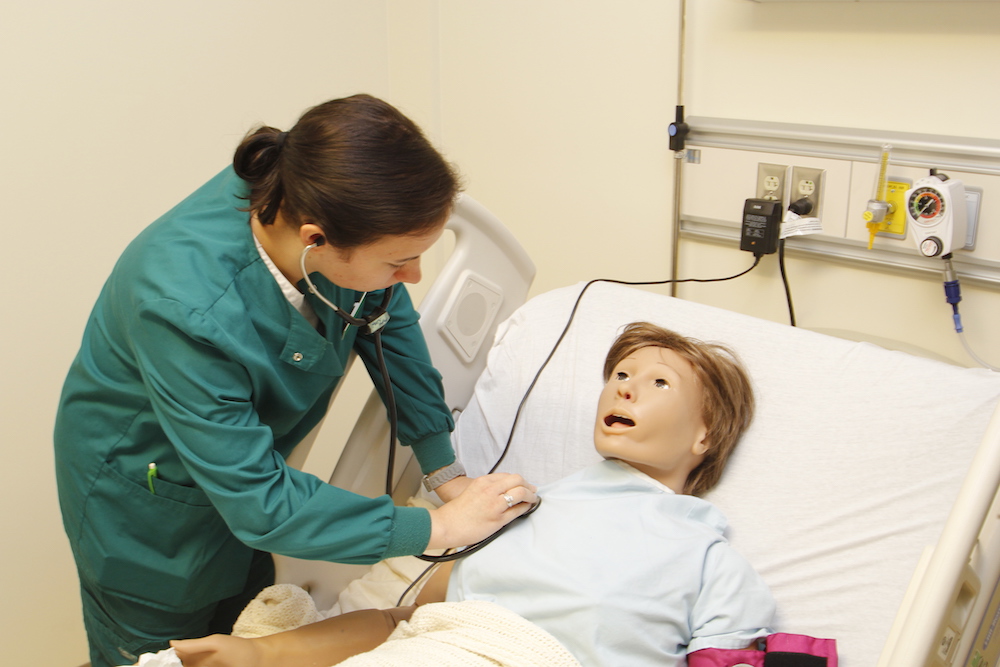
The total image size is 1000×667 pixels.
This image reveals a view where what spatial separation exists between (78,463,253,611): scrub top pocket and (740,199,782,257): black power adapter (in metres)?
1.22

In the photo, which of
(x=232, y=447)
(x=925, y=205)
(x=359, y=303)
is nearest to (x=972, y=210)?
(x=925, y=205)

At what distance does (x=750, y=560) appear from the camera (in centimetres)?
137

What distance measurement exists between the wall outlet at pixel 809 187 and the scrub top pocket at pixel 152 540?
1.30m

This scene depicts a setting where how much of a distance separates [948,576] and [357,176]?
810mm

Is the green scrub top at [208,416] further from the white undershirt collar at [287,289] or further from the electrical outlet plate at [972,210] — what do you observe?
the electrical outlet plate at [972,210]

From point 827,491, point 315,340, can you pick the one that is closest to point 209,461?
point 315,340

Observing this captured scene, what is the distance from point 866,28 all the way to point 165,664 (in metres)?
1.63

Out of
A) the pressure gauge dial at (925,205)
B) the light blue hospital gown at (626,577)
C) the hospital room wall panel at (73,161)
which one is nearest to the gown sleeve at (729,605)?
the light blue hospital gown at (626,577)

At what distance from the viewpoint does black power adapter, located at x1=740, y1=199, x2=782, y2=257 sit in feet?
5.93

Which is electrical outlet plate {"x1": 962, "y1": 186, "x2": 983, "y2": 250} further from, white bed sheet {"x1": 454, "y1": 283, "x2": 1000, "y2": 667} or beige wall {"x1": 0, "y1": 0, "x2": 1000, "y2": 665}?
white bed sheet {"x1": 454, "y1": 283, "x2": 1000, "y2": 667}

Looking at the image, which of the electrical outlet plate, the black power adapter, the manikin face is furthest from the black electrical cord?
the manikin face

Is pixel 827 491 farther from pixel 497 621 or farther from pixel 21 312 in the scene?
pixel 21 312

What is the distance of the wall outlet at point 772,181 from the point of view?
1.80 m

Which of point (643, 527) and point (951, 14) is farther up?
point (951, 14)
